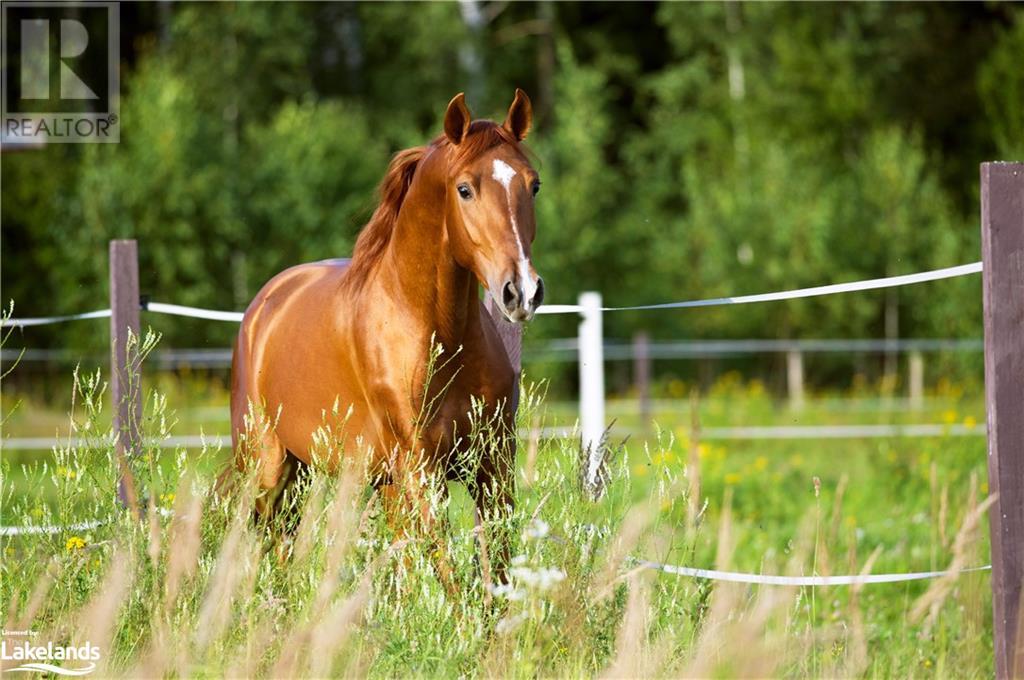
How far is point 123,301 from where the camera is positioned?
19.0 ft

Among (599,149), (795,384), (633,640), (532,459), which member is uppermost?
(599,149)

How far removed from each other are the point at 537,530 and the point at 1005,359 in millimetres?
1416

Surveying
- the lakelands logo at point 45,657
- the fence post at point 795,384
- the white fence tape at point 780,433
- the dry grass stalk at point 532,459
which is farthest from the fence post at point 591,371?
the fence post at point 795,384

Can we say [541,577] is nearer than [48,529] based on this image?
Yes

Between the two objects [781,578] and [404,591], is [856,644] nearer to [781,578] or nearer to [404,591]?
[781,578]

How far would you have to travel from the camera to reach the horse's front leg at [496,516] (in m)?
3.58

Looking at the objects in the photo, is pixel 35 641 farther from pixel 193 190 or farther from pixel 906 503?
pixel 193 190

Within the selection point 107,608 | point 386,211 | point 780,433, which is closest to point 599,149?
point 780,433

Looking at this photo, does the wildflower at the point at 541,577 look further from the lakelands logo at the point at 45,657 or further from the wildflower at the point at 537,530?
the lakelands logo at the point at 45,657

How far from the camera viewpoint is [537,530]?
334 centimetres

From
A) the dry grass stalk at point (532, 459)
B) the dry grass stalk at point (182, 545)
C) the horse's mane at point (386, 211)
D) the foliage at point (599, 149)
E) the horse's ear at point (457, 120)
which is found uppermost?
the foliage at point (599, 149)

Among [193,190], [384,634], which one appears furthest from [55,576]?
[193,190]

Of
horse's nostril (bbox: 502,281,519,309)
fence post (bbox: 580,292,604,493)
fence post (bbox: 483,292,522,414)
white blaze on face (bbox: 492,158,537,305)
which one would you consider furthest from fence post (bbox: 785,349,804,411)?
horse's nostril (bbox: 502,281,519,309)

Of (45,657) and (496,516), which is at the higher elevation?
(496,516)
